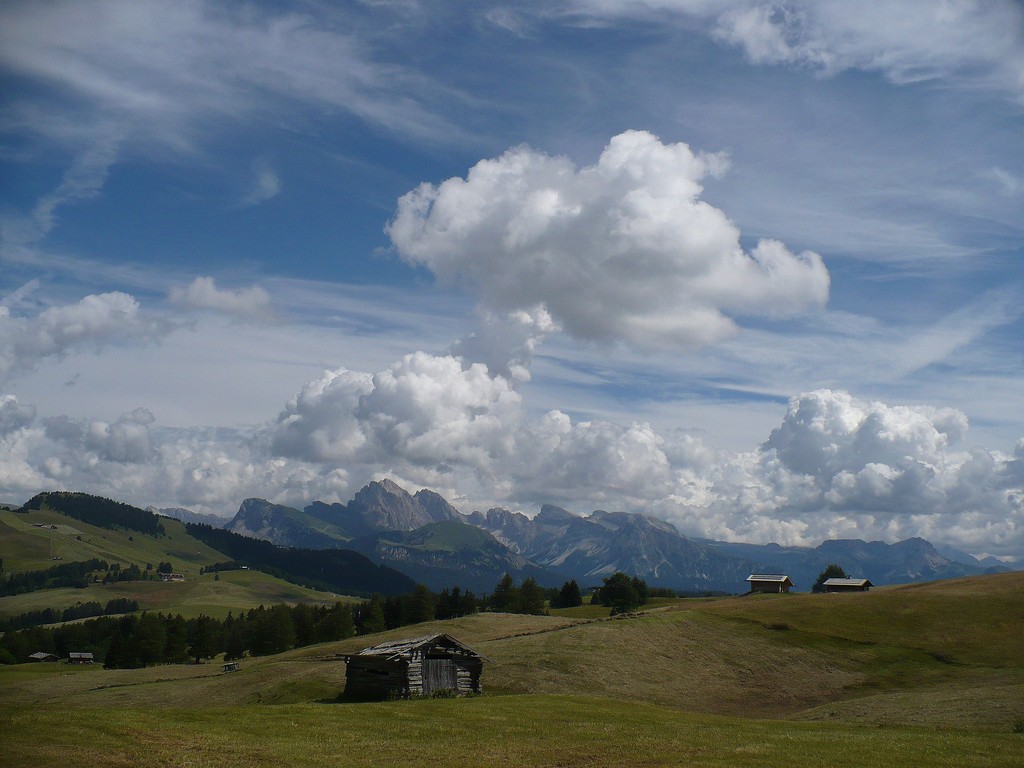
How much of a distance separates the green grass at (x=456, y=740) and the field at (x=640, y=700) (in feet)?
0.56

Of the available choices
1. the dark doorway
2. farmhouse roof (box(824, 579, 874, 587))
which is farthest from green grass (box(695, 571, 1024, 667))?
the dark doorway

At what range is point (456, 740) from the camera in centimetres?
3909

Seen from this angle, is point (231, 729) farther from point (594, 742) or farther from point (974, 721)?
point (974, 721)

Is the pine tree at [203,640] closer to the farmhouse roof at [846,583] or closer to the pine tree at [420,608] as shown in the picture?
the pine tree at [420,608]

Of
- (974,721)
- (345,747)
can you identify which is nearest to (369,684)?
(345,747)

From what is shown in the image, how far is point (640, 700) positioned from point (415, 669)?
19.1 meters

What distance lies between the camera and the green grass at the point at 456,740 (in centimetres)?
3203

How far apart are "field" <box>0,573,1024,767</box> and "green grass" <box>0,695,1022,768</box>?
17cm

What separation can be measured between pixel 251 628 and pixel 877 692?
125811mm

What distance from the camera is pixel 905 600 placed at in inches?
4286

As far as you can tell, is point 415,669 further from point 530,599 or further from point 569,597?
point 569,597

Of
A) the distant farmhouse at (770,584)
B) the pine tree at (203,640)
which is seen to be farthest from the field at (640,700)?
the distant farmhouse at (770,584)

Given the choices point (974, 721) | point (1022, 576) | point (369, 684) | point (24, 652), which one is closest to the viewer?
point (974, 721)

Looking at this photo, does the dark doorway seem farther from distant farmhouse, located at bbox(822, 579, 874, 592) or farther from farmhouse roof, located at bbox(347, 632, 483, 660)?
distant farmhouse, located at bbox(822, 579, 874, 592)
